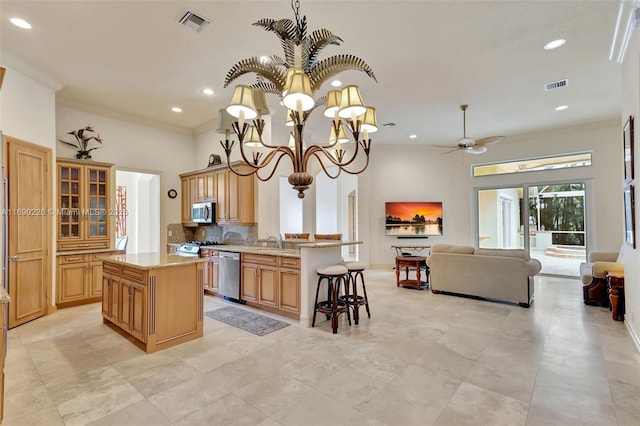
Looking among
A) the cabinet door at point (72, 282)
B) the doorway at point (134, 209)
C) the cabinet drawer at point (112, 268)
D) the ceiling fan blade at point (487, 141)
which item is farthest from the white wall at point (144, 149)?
the ceiling fan blade at point (487, 141)

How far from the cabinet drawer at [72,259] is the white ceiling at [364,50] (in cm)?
255

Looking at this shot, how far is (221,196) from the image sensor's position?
5.69 meters

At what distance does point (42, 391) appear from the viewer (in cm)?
235

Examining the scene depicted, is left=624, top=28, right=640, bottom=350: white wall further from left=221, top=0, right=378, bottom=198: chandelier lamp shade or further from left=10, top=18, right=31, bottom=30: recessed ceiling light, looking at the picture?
left=10, top=18, right=31, bottom=30: recessed ceiling light

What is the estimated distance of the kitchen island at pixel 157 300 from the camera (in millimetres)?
3057

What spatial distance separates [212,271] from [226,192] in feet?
4.69

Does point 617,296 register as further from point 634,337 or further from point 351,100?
point 351,100

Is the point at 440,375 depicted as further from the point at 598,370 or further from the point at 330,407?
the point at 598,370

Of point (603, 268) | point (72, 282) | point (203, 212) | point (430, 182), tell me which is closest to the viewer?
point (603, 268)

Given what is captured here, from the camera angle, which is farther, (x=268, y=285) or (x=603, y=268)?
(x=603, y=268)

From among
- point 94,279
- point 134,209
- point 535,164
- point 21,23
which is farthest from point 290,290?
point 535,164

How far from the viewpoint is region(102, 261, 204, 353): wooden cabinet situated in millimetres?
3059

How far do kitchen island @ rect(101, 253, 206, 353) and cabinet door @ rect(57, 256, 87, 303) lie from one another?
5.35 feet

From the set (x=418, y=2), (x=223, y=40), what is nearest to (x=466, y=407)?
(x=418, y=2)
